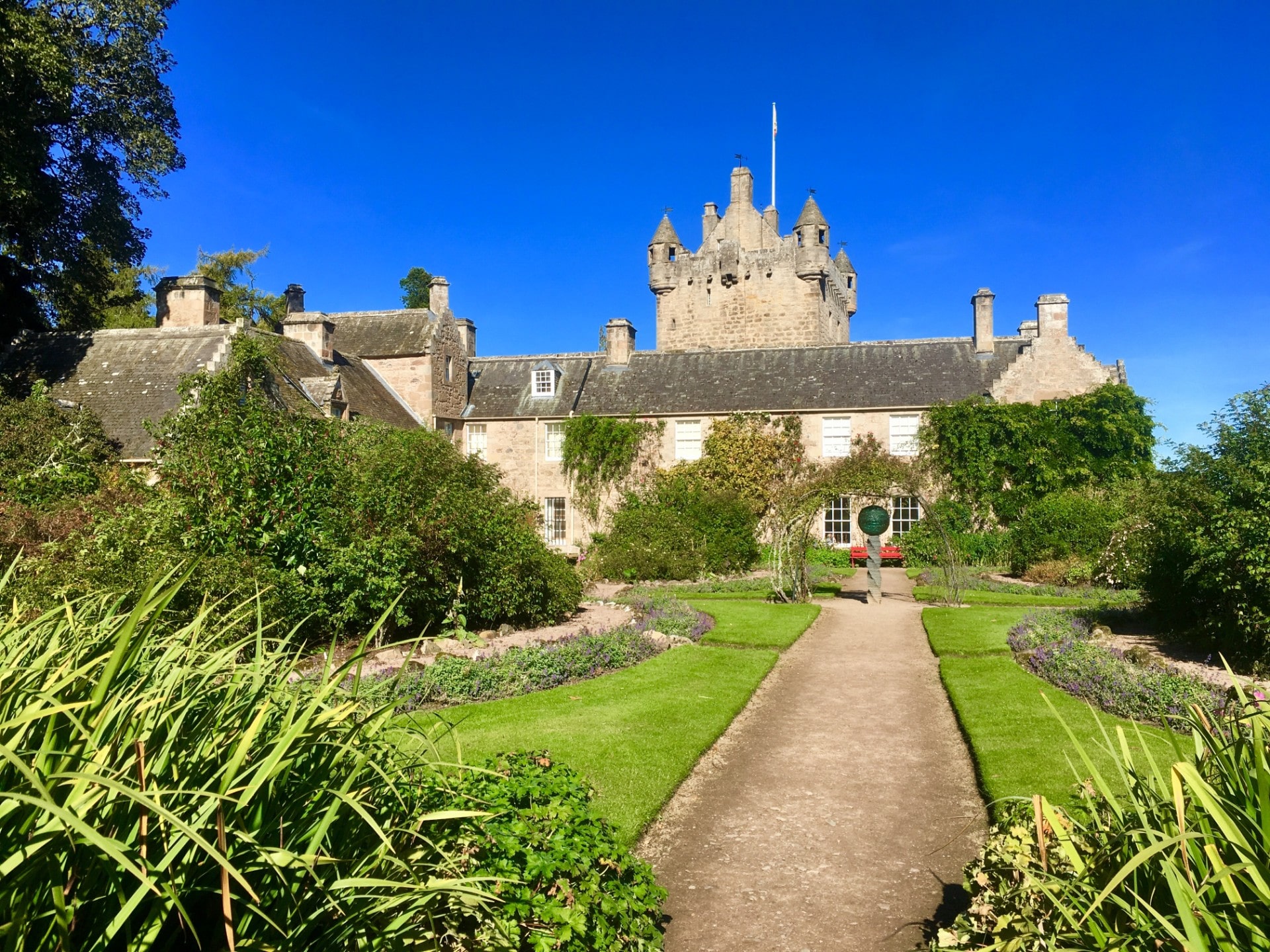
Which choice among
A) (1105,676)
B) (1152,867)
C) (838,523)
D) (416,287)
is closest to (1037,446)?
(838,523)

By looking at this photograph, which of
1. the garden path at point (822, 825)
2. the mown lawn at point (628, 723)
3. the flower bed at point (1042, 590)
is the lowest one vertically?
the garden path at point (822, 825)

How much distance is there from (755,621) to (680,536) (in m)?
8.66

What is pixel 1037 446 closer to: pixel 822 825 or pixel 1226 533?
pixel 1226 533

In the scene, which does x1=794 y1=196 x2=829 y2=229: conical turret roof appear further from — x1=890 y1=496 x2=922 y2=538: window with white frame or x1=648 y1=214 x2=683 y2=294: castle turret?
x1=890 y1=496 x2=922 y2=538: window with white frame

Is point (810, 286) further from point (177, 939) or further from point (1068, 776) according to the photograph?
point (177, 939)

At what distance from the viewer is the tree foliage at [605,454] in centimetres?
2958

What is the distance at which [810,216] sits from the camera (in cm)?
3550

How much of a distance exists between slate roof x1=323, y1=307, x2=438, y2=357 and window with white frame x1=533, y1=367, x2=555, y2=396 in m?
4.28

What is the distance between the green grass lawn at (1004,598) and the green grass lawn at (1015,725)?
4.70 metres

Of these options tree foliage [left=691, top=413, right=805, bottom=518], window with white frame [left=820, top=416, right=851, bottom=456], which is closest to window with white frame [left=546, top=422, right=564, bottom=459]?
tree foliage [left=691, top=413, right=805, bottom=518]

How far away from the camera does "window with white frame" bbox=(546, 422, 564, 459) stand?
101ft

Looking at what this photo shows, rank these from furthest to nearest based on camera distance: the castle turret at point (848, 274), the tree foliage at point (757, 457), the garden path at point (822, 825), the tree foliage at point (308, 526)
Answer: the castle turret at point (848, 274) < the tree foliage at point (757, 457) < the tree foliage at point (308, 526) < the garden path at point (822, 825)

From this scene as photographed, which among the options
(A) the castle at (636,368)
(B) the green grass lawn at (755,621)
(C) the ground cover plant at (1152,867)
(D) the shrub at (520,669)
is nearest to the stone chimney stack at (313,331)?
(A) the castle at (636,368)

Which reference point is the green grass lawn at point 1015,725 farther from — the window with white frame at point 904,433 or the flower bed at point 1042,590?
the window with white frame at point 904,433
